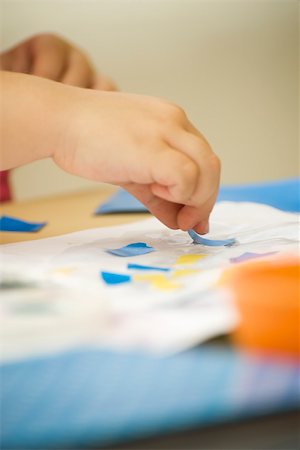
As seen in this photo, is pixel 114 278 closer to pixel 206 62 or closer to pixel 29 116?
pixel 29 116

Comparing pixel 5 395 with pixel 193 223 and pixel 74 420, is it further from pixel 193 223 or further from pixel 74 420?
pixel 193 223

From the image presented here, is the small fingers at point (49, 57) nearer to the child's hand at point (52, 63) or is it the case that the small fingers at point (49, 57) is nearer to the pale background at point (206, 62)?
the child's hand at point (52, 63)

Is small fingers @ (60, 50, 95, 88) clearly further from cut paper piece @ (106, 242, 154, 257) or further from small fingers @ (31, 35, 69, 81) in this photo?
cut paper piece @ (106, 242, 154, 257)

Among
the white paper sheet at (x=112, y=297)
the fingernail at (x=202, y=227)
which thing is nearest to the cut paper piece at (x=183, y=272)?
the white paper sheet at (x=112, y=297)

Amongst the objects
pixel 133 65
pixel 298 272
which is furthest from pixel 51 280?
pixel 133 65

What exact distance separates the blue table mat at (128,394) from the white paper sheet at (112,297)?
11 millimetres

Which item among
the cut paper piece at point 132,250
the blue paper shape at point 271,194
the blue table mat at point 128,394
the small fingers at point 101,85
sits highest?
the small fingers at point 101,85

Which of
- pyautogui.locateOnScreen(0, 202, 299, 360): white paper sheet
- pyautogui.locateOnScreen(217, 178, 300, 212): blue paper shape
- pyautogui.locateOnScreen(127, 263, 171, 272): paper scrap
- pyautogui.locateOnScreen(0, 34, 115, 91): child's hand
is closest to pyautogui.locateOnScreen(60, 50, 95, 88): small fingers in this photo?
pyautogui.locateOnScreen(0, 34, 115, 91): child's hand

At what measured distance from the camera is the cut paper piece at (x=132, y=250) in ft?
1.41

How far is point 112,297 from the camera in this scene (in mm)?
294

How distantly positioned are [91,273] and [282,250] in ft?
0.43

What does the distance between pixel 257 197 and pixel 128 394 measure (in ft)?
1.72

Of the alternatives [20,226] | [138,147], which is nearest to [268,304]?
[138,147]

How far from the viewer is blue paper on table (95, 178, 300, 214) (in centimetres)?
67
